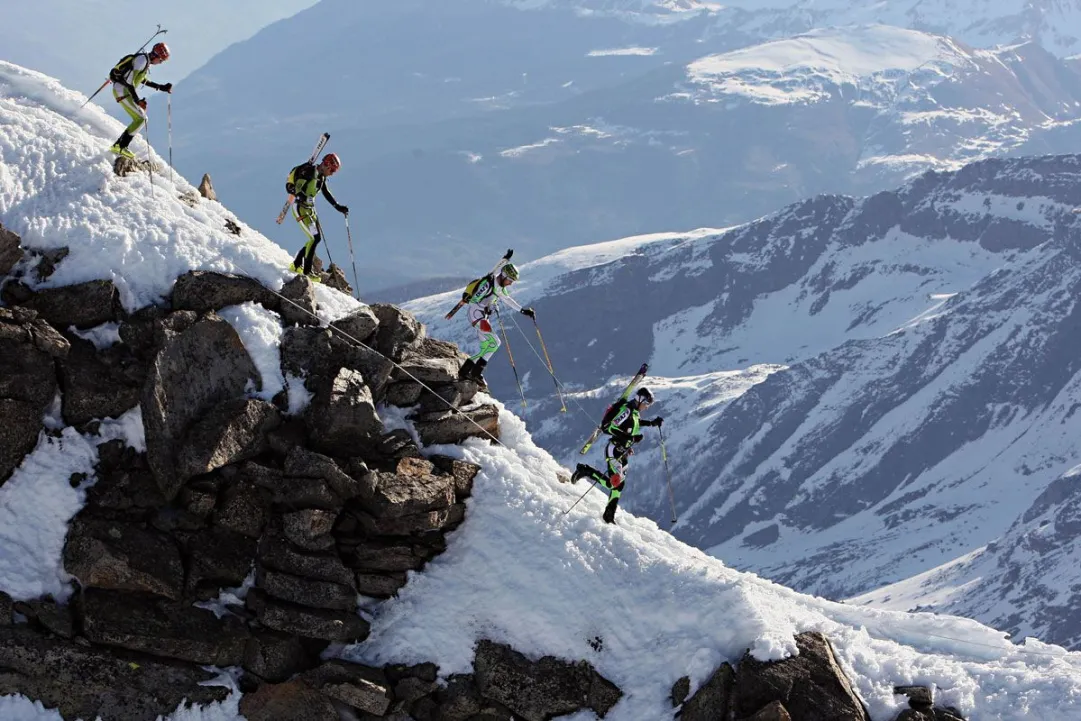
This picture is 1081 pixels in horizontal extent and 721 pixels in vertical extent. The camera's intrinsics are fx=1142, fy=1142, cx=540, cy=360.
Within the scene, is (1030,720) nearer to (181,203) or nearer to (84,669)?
(84,669)

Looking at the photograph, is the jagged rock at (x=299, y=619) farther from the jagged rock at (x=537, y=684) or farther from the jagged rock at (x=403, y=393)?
the jagged rock at (x=403, y=393)

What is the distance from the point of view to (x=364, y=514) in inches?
1232

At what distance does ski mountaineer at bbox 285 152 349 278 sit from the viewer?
1449 inches

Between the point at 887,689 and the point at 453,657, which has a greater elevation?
the point at 453,657

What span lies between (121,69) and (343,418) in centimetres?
1525

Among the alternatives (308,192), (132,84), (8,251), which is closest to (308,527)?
(308,192)

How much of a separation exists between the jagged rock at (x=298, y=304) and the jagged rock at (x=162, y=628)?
380 inches

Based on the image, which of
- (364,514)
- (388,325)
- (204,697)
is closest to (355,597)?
(364,514)

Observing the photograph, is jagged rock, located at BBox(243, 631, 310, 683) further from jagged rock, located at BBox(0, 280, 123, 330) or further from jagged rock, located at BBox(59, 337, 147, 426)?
jagged rock, located at BBox(0, 280, 123, 330)

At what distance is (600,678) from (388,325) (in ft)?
42.6

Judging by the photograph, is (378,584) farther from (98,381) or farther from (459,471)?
(98,381)

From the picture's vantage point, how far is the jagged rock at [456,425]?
35.2m

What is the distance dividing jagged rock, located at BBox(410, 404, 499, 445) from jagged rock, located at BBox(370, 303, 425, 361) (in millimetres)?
2235

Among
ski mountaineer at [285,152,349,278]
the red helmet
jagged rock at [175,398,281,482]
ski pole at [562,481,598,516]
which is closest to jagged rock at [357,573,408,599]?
jagged rock at [175,398,281,482]
